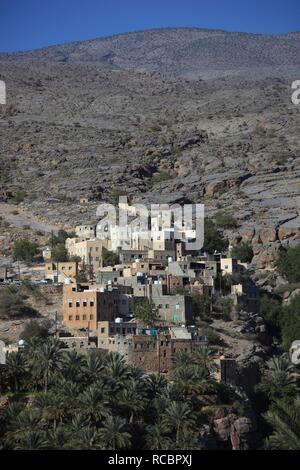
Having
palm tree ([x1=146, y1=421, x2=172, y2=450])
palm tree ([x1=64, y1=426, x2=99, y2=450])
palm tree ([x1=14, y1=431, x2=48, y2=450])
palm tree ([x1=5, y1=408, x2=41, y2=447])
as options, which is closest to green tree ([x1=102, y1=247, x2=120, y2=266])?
palm tree ([x1=146, y1=421, x2=172, y2=450])

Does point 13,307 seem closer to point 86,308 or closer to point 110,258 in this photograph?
point 86,308

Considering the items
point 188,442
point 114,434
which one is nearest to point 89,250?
point 114,434

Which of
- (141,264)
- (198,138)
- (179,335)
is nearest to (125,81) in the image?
(198,138)

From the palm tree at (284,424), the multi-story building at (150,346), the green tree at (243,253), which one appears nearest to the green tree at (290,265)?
the green tree at (243,253)

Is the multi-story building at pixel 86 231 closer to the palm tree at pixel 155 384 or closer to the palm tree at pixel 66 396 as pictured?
the palm tree at pixel 155 384

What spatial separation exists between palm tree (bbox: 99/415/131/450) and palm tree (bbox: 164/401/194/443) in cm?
239

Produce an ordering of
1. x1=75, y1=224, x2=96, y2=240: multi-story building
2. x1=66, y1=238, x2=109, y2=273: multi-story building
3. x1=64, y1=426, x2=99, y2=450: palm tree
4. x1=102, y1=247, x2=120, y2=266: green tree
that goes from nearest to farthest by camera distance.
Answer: x1=64, y1=426, x2=99, y2=450: palm tree, x1=102, y1=247, x2=120, y2=266: green tree, x1=66, y1=238, x2=109, y2=273: multi-story building, x1=75, y1=224, x2=96, y2=240: multi-story building

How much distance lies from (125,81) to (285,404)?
13553 cm

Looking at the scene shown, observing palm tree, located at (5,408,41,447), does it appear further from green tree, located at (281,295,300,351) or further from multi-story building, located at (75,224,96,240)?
multi-story building, located at (75,224,96,240)

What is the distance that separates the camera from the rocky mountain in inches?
4459

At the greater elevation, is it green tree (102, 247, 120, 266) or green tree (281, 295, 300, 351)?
green tree (102, 247, 120, 266)

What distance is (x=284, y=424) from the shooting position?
61.4 m

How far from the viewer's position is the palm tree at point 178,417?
60594 millimetres

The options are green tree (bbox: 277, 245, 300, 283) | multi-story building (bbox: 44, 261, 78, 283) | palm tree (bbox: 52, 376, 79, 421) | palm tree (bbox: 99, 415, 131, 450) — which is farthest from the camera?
green tree (bbox: 277, 245, 300, 283)
